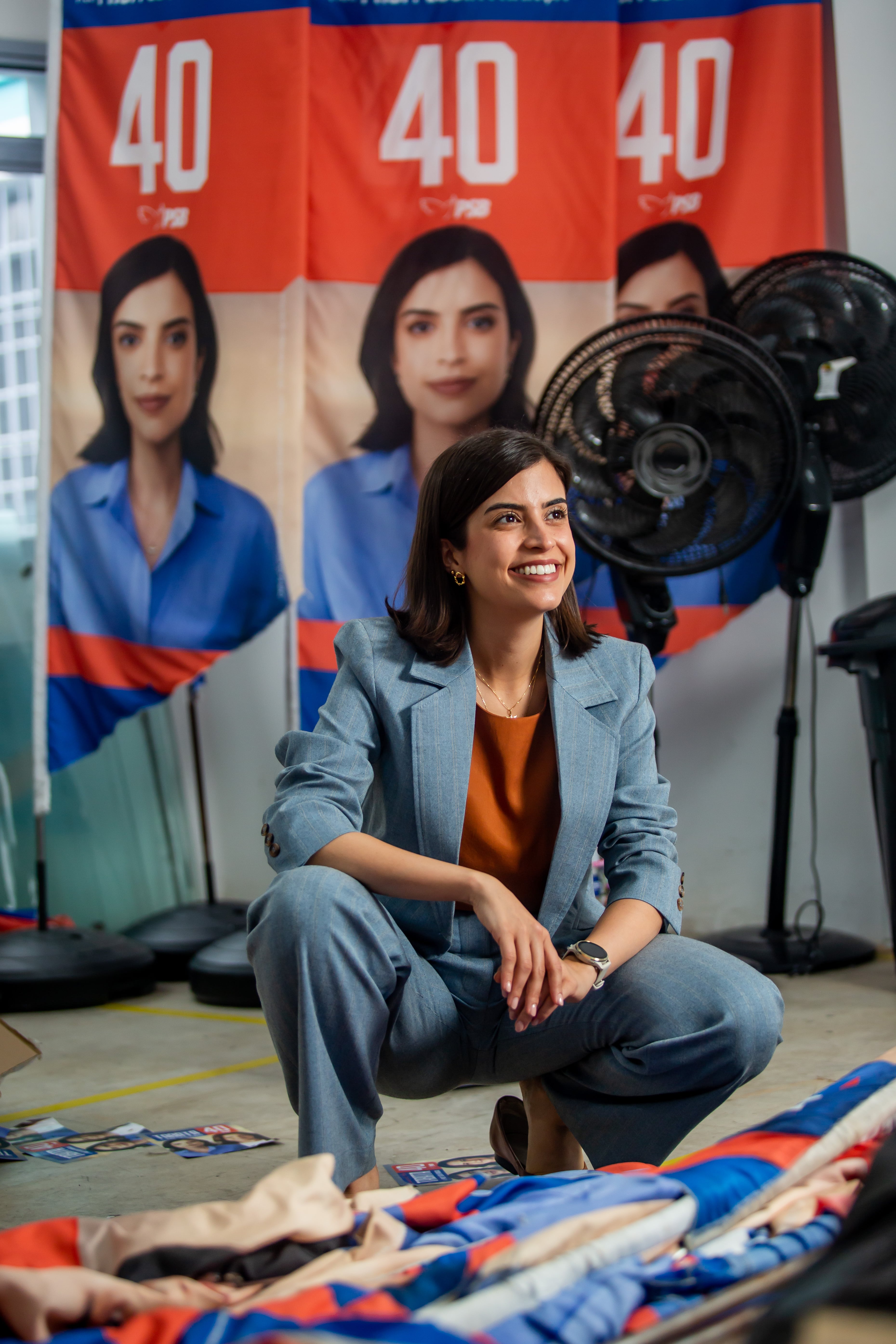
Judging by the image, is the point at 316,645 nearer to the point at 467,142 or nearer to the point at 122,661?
the point at 122,661

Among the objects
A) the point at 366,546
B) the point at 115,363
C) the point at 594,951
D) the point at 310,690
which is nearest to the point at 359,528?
the point at 366,546

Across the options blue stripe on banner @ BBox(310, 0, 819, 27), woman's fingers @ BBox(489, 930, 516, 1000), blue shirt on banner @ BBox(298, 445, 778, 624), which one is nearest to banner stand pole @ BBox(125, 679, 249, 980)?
blue shirt on banner @ BBox(298, 445, 778, 624)

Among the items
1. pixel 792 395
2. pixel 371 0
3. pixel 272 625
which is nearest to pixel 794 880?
pixel 792 395

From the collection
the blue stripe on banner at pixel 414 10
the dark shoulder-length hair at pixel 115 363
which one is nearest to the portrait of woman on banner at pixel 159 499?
the dark shoulder-length hair at pixel 115 363

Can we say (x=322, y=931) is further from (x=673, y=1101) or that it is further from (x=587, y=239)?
(x=587, y=239)

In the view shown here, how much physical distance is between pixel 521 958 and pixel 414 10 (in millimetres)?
3243

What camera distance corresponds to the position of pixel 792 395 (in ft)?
10.7

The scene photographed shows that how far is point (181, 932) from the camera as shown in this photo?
3.84 m

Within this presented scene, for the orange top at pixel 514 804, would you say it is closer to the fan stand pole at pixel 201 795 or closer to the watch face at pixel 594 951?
the watch face at pixel 594 951

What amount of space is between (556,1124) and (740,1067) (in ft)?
1.14

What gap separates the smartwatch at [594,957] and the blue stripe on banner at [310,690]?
85.1 inches

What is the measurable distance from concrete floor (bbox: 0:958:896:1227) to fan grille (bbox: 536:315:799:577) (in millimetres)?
1222

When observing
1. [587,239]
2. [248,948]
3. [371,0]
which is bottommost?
[248,948]

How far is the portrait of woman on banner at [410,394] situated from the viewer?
12.1 ft
